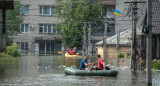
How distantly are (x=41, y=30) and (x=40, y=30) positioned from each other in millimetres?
176

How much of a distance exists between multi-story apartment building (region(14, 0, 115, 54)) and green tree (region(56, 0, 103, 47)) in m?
4.47

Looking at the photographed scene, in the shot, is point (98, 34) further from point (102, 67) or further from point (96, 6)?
point (102, 67)

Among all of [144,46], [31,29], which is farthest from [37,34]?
[144,46]

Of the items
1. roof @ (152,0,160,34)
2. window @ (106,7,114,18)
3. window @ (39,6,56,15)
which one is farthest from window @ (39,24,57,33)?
roof @ (152,0,160,34)

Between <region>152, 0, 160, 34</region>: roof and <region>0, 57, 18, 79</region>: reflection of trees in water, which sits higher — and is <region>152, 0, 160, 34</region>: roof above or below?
above

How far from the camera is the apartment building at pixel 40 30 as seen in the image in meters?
75.6

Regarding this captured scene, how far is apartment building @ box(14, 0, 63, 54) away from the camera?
7562 centimetres

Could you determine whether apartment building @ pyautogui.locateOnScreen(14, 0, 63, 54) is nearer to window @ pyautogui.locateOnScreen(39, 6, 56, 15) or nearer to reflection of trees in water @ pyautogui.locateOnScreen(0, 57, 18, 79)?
window @ pyautogui.locateOnScreen(39, 6, 56, 15)

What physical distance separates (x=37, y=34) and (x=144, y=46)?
31064 millimetres

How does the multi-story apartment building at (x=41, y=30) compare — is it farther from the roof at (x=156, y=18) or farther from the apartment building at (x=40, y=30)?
the roof at (x=156, y=18)

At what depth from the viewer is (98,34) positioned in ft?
254

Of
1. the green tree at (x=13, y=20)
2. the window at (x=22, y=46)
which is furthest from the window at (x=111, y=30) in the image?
the green tree at (x=13, y=20)

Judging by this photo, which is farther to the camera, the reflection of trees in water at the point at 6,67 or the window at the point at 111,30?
the window at the point at 111,30

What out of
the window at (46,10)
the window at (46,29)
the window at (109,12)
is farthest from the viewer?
the window at (109,12)
